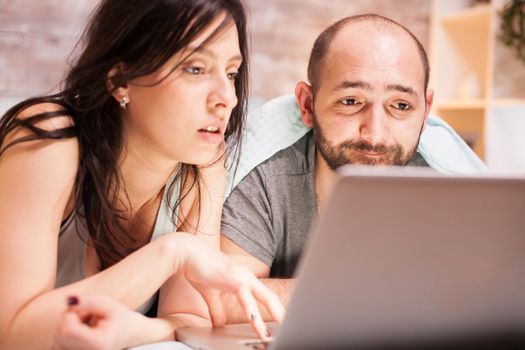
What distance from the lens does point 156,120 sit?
44.4 inches

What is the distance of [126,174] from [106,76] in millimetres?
189

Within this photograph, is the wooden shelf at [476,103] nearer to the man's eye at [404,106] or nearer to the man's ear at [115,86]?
the man's eye at [404,106]

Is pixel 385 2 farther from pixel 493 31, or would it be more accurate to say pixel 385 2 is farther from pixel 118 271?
pixel 118 271

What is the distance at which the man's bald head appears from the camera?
1.55 meters

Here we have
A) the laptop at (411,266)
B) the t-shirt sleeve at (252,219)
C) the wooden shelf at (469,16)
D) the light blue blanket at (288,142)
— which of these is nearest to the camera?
the laptop at (411,266)

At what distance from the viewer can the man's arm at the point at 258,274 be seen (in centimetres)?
116

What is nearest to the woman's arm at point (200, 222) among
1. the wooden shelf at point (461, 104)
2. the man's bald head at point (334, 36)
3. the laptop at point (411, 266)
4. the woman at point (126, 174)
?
the woman at point (126, 174)

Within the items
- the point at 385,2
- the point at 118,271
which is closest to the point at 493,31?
the point at 385,2

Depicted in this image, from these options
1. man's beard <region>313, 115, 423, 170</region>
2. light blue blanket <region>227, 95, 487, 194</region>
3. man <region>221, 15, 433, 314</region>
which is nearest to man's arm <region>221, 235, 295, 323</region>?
man <region>221, 15, 433, 314</region>

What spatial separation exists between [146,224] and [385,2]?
245 cm

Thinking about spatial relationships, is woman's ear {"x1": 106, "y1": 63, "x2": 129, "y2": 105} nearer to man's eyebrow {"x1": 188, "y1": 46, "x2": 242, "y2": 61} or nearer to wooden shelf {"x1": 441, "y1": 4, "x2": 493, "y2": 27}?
man's eyebrow {"x1": 188, "y1": 46, "x2": 242, "y2": 61}

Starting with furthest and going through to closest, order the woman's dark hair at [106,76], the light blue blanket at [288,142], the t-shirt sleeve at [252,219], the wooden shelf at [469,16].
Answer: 1. the wooden shelf at [469,16]
2. the light blue blanket at [288,142]
3. the t-shirt sleeve at [252,219]
4. the woman's dark hair at [106,76]

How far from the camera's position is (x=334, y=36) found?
1574 millimetres

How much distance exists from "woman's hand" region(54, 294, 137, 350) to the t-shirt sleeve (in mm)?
528
